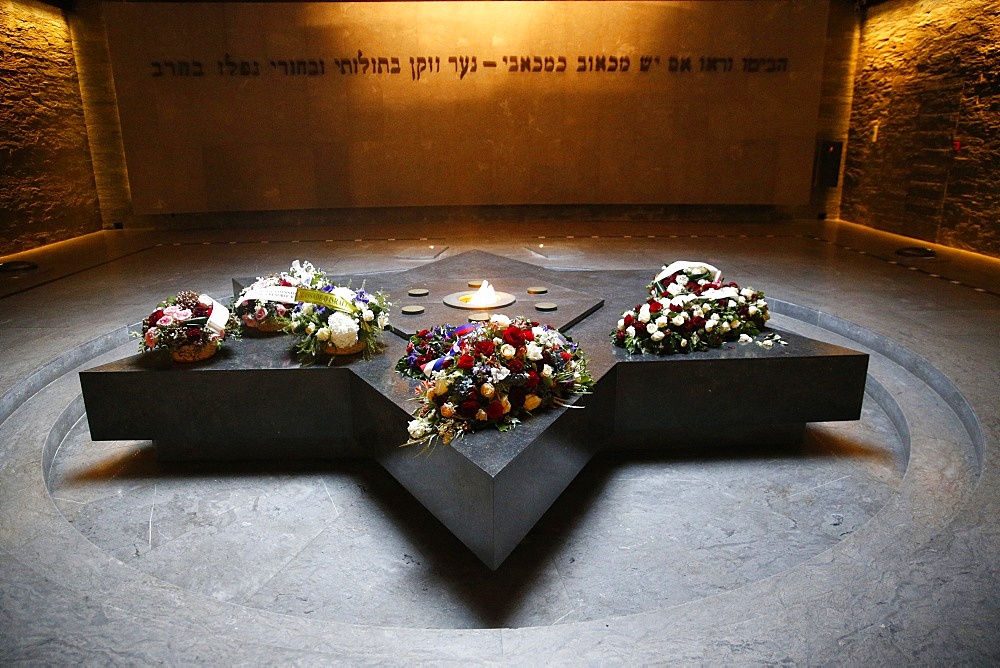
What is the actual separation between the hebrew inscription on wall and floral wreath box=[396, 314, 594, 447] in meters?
7.81

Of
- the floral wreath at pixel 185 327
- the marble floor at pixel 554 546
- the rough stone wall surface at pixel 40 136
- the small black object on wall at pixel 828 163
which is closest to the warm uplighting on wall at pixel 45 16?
the rough stone wall surface at pixel 40 136

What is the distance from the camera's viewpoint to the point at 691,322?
370cm

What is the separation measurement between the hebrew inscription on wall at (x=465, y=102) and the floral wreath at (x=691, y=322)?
22.8ft

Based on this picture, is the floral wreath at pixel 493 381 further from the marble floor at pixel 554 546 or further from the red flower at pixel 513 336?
the marble floor at pixel 554 546

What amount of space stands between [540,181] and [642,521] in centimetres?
823

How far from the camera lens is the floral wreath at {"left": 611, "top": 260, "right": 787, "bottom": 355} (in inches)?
143

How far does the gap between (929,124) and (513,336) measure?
860 cm

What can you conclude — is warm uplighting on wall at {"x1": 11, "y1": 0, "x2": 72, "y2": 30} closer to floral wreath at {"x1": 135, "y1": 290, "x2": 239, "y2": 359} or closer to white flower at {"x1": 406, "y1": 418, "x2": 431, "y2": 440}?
floral wreath at {"x1": 135, "y1": 290, "x2": 239, "y2": 359}

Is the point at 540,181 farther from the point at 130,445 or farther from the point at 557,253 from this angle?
the point at 130,445

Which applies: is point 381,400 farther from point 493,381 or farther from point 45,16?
point 45,16

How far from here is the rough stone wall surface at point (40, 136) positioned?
322 inches

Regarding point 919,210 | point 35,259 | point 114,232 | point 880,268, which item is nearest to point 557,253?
point 880,268

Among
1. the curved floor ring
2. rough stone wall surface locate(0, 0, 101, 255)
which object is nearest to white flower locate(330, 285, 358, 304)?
the curved floor ring

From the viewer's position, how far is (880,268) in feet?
23.3
